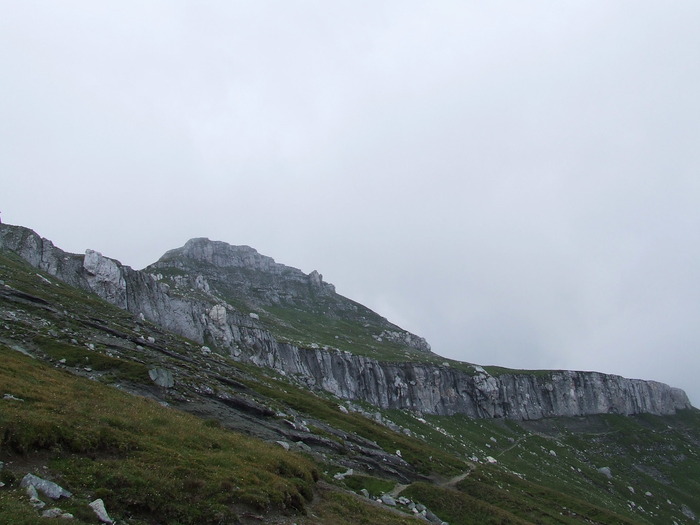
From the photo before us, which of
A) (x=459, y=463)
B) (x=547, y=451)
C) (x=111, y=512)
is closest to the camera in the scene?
(x=111, y=512)

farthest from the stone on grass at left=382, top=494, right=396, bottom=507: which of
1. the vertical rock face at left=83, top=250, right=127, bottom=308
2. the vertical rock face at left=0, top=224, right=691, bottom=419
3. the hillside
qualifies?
the vertical rock face at left=83, top=250, right=127, bottom=308

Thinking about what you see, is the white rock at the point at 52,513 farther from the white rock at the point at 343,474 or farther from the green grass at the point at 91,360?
the green grass at the point at 91,360

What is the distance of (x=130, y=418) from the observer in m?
28.8

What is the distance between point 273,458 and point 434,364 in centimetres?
15473

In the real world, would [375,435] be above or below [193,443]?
above

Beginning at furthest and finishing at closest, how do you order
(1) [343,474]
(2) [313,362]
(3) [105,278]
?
(2) [313,362], (3) [105,278], (1) [343,474]

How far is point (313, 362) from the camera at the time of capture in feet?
487

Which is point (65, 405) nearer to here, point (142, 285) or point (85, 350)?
point (85, 350)

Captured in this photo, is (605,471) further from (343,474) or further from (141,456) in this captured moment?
(141,456)

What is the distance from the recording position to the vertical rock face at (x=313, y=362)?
12056 centimetres

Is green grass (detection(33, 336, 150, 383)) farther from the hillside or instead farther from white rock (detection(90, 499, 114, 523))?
white rock (detection(90, 499, 114, 523))

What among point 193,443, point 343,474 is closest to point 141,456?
point 193,443

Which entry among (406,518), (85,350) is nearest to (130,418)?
(406,518)

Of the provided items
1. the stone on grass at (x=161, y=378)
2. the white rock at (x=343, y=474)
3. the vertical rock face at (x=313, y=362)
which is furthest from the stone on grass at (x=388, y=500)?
the vertical rock face at (x=313, y=362)
